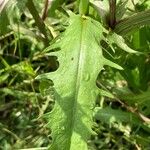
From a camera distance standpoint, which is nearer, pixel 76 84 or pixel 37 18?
pixel 76 84

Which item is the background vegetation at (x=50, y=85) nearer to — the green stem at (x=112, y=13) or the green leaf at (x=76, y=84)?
the green stem at (x=112, y=13)

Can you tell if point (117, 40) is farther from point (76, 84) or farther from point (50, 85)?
point (50, 85)

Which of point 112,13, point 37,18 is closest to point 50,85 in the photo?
point 37,18

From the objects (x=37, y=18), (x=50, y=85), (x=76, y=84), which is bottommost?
(x=50, y=85)

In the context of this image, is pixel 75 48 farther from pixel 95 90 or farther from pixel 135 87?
pixel 135 87

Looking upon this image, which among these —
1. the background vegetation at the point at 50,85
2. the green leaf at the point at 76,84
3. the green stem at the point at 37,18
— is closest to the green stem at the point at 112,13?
the background vegetation at the point at 50,85

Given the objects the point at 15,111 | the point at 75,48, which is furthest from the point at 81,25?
the point at 15,111
